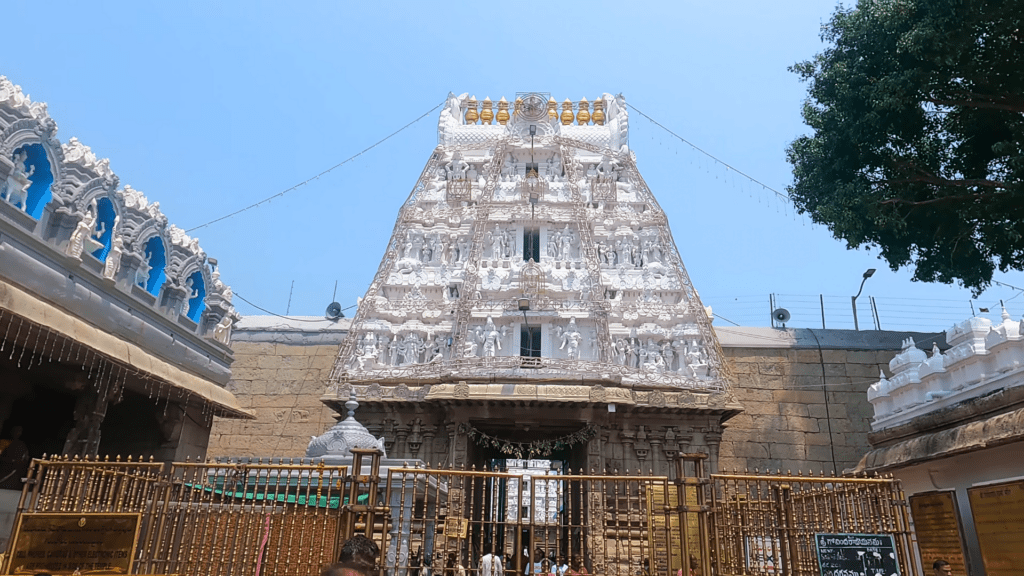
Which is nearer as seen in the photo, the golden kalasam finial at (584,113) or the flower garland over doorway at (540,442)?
the flower garland over doorway at (540,442)

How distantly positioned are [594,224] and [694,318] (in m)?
4.21

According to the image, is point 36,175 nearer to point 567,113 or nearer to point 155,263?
point 155,263

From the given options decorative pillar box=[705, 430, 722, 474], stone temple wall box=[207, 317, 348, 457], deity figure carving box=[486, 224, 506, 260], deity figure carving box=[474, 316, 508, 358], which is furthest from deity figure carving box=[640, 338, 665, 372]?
stone temple wall box=[207, 317, 348, 457]

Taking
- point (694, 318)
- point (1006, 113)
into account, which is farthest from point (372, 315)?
point (1006, 113)

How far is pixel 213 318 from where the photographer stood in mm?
15664

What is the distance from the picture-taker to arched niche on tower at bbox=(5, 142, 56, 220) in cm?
1052

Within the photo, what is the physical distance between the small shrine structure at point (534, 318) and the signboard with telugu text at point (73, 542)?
34.7 ft

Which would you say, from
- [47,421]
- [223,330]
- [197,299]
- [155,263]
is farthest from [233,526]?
[47,421]

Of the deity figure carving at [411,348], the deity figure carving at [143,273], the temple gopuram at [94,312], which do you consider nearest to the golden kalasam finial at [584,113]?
the deity figure carving at [411,348]

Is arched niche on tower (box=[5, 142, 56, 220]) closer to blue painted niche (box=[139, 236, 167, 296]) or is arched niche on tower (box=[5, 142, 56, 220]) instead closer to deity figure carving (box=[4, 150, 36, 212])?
deity figure carving (box=[4, 150, 36, 212])

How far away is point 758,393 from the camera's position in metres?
21.9

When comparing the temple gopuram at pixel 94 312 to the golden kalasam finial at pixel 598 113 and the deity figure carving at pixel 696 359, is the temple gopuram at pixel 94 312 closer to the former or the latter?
the deity figure carving at pixel 696 359

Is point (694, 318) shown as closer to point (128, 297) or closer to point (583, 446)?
point (583, 446)

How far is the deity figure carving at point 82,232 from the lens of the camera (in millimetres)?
11057
